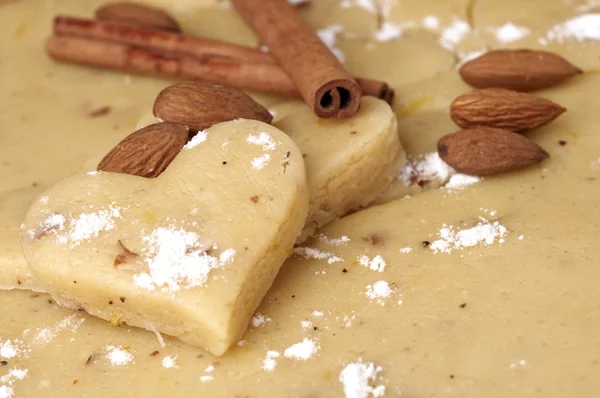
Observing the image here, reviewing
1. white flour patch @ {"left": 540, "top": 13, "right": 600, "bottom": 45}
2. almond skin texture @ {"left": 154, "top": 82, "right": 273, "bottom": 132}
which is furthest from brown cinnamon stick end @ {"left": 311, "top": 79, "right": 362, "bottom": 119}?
white flour patch @ {"left": 540, "top": 13, "right": 600, "bottom": 45}

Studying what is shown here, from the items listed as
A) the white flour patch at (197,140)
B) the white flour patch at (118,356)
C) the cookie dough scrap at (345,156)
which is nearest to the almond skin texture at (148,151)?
the white flour patch at (197,140)

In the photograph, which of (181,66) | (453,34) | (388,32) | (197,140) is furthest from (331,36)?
(197,140)

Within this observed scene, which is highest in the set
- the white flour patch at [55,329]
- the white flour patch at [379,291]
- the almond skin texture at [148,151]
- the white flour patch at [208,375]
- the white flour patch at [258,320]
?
the almond skin texture at [148,151]

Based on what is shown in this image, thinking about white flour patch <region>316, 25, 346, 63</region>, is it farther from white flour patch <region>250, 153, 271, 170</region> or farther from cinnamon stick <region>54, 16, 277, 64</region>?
white flour patch <region>250, 153, 271, 170</region>

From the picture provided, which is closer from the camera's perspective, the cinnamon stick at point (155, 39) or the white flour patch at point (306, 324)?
the white flour patch at point (306, 324)

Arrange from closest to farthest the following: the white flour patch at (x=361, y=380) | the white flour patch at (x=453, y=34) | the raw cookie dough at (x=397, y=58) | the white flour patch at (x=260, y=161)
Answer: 1. the white flour patch at (x=361, y=380)
2. the white flour patch at (x=260, y=161)
3. the raw cookie dough at (x=397, y=58)
4. the white flour patch at (x=453, y=34)

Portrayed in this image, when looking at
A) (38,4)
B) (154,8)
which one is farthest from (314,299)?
(38,4)

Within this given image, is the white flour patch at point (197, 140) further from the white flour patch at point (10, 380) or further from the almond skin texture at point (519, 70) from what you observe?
the almond skin texture at point (519, 70)
